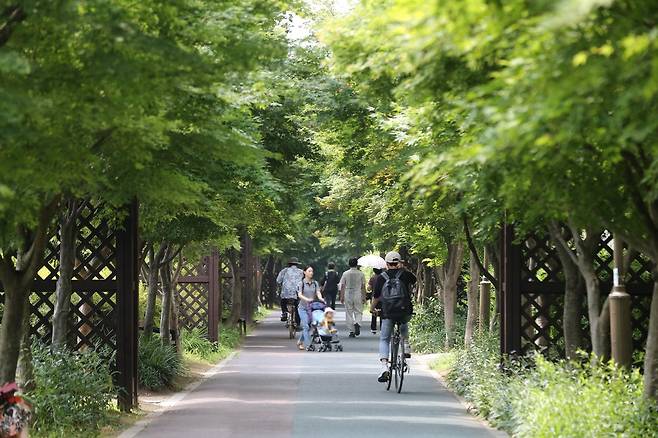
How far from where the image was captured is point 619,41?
22.8 feet

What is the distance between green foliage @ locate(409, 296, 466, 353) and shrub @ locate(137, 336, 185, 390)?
708 centimetres

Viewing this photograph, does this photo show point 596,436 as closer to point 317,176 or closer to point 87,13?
point 87,13

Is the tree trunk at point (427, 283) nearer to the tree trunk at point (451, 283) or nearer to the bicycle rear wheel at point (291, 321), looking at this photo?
the bicycle rear wheel at point (291, 321)

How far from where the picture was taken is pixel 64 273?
647 inches

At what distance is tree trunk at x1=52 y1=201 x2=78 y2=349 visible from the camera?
644 inches

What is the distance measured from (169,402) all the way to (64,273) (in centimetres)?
254

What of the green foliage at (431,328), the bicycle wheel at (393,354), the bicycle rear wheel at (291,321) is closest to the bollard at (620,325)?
the bicycle wheel at (393,354)

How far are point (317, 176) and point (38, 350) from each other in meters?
19.8

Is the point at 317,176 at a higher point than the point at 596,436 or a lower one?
higher

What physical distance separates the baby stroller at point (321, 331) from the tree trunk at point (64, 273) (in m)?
13.0

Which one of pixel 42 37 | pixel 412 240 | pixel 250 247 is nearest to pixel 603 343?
pixel 42 37

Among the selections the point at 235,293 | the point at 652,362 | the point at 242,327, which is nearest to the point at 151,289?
the point at 652,362

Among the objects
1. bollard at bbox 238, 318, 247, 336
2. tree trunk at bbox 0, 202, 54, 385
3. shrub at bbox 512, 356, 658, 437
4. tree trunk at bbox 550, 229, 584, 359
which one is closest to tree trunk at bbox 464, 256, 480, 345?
tree trunk at bbox 550, 229, 584, 359

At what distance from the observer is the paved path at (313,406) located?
1421cm
